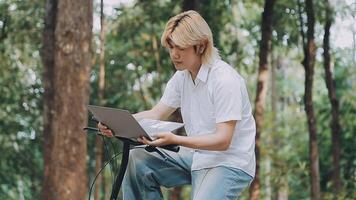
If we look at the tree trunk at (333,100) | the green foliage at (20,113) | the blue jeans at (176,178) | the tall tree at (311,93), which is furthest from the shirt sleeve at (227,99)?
the green foliage at (20,113)

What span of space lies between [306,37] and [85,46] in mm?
5234

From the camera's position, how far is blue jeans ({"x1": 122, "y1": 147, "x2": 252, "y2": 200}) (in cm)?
338

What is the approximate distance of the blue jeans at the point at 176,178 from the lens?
3383mm

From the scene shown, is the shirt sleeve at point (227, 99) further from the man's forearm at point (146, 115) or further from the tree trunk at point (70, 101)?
the tree trunk at point (70, 101)

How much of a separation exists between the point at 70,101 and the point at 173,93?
391 centimetres

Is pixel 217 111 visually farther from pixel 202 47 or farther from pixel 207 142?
pixel 202 47

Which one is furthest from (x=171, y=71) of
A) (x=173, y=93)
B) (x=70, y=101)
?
(x=173, y=93)

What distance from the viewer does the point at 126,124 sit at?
315 cm

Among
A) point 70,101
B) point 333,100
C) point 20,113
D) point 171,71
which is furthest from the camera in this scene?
point 20,113

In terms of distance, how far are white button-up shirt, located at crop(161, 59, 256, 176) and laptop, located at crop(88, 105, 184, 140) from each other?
5.3 inches

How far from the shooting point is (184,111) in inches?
139

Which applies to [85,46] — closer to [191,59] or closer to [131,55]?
[191,59]

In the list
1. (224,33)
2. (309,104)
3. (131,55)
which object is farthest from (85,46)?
(131,55)

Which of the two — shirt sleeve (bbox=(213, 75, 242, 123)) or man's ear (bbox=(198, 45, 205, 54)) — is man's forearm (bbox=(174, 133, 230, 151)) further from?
man's ear (bbox=(198, 45, 205, 54))
